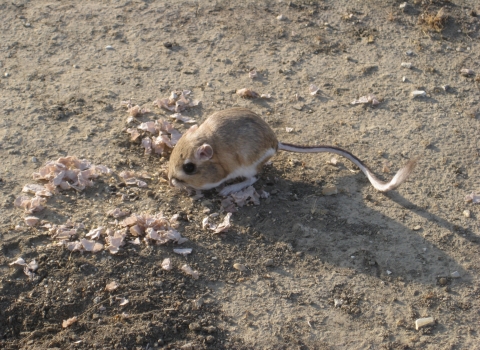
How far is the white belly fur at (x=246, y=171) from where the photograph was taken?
629cm

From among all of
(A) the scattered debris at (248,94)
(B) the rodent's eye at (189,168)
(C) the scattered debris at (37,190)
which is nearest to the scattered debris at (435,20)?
(A) the scattered debris at (248,94)

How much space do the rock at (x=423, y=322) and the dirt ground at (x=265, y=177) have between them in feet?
0.14

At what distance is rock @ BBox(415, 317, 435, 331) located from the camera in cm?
521

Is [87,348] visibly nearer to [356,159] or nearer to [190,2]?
[356,159]

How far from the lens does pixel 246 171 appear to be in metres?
6.32

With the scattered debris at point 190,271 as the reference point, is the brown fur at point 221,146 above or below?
above

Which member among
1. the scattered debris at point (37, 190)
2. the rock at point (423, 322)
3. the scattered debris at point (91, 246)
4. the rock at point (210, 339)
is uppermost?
the scattered debris at point (37, 190)

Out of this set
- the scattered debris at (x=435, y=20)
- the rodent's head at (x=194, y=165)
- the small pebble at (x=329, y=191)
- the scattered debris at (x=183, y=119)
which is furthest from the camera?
the scattered debris at (x=435, y=20)

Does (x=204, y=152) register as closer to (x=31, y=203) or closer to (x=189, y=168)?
(x=189, y=168)

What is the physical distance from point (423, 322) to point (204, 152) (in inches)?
100

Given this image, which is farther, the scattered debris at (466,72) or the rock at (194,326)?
the scattered debris at (466,72)

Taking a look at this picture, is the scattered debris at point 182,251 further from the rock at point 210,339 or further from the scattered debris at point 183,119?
the scattered debris at point 183,119

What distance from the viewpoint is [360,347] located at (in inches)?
199

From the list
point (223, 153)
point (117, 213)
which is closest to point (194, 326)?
point (117, 213)
